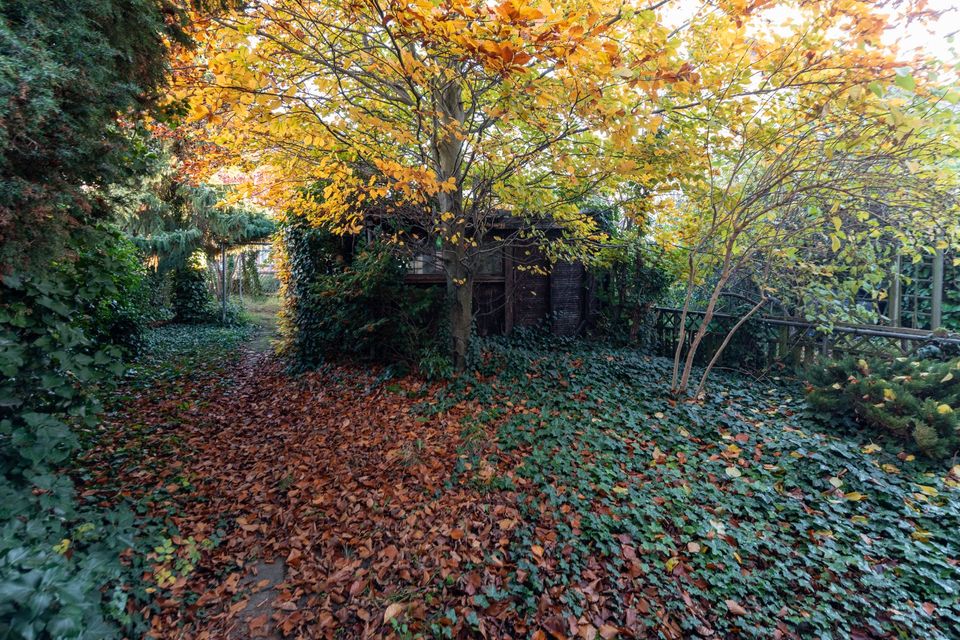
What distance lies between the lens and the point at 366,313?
21.3ft

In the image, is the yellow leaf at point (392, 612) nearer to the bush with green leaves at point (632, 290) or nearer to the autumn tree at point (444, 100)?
the autumn tree at point (444, 100)

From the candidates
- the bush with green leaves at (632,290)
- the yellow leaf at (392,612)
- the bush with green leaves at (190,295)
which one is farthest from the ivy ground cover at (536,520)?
the bush with green leaves at (190,295)

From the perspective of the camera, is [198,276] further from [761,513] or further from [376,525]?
[761,513]

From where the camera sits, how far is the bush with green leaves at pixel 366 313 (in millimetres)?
6270

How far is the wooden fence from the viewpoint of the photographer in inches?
200

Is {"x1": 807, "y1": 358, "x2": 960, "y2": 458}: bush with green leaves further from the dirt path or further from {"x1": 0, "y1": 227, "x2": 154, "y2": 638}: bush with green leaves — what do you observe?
{"x1": 0, "y1": 227, "x2": 154, "y2": 638}: bush with green leaves

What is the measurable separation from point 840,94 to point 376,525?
186 inches

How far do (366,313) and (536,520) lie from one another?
4.28 meters

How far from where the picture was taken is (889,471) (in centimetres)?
356

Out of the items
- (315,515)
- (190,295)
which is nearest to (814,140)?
(315,515)

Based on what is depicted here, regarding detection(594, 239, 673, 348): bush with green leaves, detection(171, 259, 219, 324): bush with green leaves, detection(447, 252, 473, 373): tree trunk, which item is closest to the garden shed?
detection(594, 239, 673, 348): bush with green leaves

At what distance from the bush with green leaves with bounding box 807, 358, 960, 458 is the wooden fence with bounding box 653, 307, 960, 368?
0.59m

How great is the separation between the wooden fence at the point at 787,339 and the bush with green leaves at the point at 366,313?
14.1ft

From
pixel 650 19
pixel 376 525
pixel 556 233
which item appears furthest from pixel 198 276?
pixel 650 19
